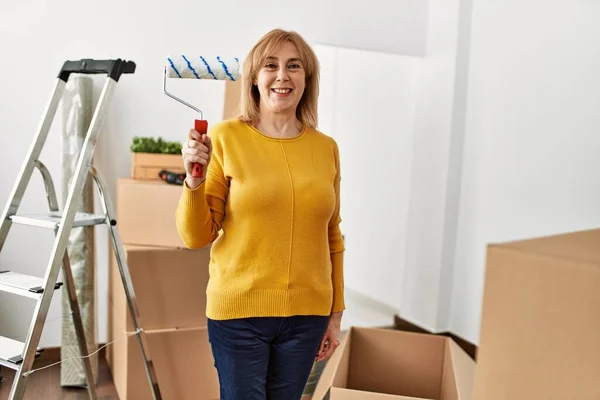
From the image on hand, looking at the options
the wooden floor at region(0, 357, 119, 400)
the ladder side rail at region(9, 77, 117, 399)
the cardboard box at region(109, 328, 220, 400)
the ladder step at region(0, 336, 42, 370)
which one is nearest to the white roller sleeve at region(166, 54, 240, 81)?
the ladder side rail at region(9, 77, 117, 399)

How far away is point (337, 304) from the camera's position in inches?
64.2

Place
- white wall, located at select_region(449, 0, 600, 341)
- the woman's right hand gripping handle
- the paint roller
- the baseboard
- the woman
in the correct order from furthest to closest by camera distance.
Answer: the baseboard < white wall, located at select_region(449, 0, 600, 341) < the paint roller < the woman < the woman's right hand gripping handle

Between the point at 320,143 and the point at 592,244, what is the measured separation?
92 centimetres

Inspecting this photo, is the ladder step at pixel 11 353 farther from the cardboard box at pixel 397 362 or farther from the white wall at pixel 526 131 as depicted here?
the white wall at pixel 526 131

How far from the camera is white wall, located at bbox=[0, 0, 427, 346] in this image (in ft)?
8.50

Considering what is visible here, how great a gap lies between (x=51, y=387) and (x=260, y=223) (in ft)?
5.63

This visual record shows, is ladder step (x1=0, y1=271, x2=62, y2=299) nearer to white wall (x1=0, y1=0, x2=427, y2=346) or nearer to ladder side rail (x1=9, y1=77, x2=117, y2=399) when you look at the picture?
ladder side rail (x1=9, y1=77, x2=117, y2=399)

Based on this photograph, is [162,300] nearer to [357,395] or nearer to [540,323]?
[357,395]

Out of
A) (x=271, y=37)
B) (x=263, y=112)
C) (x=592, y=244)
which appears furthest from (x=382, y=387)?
(x=592, y=244)

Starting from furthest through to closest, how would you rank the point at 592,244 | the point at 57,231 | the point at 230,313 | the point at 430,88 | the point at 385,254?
the point at 385,254
the point at 430,88
the point at 57,231
the point at 230,313
the point at 592,244

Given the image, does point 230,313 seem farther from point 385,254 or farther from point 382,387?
point 385,254

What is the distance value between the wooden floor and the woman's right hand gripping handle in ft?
5.20

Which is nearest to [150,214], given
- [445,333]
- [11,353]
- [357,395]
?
[11,353]

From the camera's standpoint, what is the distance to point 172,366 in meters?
2.42
